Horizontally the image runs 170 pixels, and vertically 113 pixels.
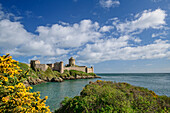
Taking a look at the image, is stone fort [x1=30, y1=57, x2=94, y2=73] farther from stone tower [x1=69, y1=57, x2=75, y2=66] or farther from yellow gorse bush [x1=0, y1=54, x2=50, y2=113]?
yellow gorse bush [x1=0, y1=54, x2=50, y2=113]

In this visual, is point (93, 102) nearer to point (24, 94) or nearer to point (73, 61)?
point (24, 94)

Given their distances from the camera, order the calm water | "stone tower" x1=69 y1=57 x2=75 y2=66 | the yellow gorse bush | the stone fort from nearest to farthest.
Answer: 1. the yellow gorse bush
2. the calm water
3. the stone fort
4. "stone tower" x1=69 y1=57 x2=75 y2=66

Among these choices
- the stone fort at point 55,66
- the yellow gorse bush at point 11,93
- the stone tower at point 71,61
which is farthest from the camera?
the stone tower at point 71,61

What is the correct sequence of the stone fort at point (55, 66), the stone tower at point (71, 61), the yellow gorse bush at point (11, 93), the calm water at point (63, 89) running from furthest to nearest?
the stone tower at point (71, 61), the stone fort at point (55, 66), the calm water at point (63, 89), the yellow gorse bush at point (11, 93)

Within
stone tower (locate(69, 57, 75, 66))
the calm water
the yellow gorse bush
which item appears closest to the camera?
the yellow gorse bush

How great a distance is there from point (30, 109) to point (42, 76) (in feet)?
216

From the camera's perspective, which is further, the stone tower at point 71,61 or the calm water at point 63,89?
the stone tower at point 71,61

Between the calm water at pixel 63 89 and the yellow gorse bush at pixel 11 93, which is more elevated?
the yellow gorse bush at pixel 11 93

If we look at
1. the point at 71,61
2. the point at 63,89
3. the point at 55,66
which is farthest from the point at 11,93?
the point at 71,61

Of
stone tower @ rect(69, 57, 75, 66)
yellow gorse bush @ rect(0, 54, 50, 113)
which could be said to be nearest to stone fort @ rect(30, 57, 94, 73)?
stone tower @ rect(69, 57, 75, 66)

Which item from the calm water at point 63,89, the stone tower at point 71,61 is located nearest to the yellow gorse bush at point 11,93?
the calm water at point 63,89

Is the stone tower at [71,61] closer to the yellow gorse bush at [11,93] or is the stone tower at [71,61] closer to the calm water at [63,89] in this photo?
the calm water at [63,89]

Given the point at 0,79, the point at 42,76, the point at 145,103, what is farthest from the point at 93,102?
the point at 42,76

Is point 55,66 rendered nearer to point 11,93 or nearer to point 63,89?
point 63,89
